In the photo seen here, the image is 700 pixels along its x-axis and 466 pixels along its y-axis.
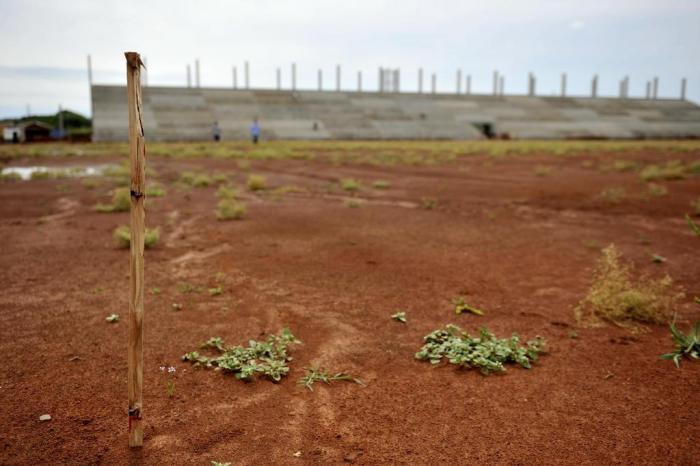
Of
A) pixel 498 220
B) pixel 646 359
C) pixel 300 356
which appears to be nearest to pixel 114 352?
pixel 300 356

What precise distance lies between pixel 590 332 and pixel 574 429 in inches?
71.3

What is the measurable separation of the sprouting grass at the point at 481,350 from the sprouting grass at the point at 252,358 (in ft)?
3.61

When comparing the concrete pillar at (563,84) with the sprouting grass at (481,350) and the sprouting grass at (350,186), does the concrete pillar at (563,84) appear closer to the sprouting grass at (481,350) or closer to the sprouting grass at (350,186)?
the sprouting grass at (350,186)

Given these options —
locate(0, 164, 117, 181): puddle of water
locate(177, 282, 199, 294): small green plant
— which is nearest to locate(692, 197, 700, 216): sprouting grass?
locate(177, 282, 199, 294): small green plant

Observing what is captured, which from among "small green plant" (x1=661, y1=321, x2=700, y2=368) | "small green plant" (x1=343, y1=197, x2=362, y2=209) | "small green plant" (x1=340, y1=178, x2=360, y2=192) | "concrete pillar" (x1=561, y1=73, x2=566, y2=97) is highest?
"concrete pillar" (x1=561, y1=73, x2=566, y2=97)

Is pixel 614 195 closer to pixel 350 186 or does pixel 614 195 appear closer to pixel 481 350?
pixel 350 186

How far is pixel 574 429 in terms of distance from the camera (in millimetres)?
3383

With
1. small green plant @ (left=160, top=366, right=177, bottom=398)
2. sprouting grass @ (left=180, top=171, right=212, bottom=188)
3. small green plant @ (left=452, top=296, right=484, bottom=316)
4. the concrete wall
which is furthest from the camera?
the concrete wall

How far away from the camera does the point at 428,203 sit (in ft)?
42.0

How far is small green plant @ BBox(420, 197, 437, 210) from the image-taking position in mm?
12484

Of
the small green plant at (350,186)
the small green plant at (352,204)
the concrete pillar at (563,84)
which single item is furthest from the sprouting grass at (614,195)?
the concrete pillar at (563,84)

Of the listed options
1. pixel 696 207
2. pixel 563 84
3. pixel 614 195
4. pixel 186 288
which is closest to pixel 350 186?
pixel 614 195

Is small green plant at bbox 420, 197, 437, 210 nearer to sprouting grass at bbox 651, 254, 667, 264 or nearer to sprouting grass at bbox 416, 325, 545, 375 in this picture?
sprouting grass at bbox 651, 254, 667, 264

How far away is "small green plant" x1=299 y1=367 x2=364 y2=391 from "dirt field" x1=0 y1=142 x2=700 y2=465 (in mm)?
89
